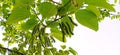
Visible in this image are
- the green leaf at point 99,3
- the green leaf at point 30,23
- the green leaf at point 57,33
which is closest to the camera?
the green leaf at point 99,3

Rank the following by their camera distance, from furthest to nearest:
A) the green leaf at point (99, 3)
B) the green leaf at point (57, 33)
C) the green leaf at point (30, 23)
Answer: the green leaf at point (57, 33) → the green leaf at point (30, 23) → the green leaf at point (99, 3)

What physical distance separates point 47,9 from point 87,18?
0.16m

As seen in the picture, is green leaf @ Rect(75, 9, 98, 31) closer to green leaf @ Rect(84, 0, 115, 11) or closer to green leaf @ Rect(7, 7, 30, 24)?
green leaf @ Rect(84, 0, 115, 11)

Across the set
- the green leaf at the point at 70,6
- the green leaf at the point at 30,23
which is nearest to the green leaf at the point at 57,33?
the green leaf at the point at 30,23

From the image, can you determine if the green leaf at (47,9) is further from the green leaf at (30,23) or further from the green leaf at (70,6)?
the green leaf at (30,23)

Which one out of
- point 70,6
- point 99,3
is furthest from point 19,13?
point 99,3

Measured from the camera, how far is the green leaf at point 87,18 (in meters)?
1.05

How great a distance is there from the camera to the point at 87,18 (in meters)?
1.06

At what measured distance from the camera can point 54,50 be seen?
398 centimetres

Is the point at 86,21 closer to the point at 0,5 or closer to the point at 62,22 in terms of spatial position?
the point at 62,22

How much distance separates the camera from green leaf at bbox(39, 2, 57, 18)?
3.40 feet

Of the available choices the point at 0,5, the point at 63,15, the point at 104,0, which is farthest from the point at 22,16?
the point at 0,5

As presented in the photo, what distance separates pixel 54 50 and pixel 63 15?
2.87 metres

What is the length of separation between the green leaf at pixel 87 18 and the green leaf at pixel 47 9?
92 millimetres
